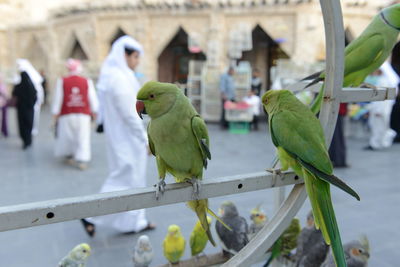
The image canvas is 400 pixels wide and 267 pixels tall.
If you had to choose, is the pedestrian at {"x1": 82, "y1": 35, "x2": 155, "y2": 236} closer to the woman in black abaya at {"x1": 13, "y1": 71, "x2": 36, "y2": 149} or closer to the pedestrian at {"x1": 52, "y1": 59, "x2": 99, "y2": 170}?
the pedestrian at {"x1": 52, "y1": 59, "x2": 99, "y2": 170}

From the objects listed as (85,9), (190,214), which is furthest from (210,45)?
(190,214)

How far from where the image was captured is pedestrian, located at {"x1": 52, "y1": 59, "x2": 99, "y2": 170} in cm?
638

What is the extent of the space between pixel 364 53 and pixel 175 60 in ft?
58.2

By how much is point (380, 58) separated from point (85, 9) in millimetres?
17437

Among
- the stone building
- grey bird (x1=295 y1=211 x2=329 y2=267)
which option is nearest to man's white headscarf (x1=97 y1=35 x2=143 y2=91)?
grey bird (x1=295 y1=211 x2=329 y2=267)

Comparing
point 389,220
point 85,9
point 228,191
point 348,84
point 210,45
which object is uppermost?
point 85,9

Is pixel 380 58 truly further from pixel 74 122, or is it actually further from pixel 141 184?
pixel 74 122

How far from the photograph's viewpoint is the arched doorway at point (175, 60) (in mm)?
18922

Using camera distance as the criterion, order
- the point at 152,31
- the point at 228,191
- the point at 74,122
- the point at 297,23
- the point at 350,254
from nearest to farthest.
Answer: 1. the point at 228,191
2. the point at 350,254
3. the point at 74,122
4. the point at 297,23
5. the point at 152,31

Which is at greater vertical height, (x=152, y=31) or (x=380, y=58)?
(x=152, y=31)

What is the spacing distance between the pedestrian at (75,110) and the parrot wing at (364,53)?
516cm

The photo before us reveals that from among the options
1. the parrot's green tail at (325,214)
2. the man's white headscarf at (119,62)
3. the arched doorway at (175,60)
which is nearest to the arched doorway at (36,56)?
the arched doorway at (175,60)

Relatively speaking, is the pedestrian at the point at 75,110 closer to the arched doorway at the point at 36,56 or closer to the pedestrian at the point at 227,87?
the pedestrian at the point at 227,87

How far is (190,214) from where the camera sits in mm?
4477
